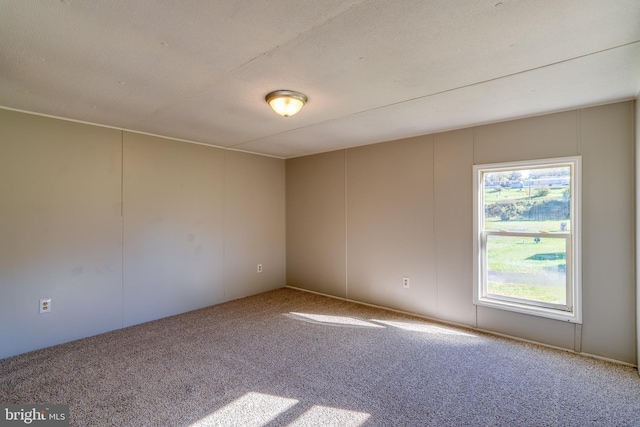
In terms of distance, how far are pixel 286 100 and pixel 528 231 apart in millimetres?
2784

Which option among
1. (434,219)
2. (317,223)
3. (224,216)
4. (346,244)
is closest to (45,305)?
(224,216)

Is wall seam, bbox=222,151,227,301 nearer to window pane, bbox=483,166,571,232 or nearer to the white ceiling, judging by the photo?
the white ceiling

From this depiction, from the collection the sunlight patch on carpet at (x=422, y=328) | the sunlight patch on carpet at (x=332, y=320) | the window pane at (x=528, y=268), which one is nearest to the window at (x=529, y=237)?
the window pane at (x=528, y=268)

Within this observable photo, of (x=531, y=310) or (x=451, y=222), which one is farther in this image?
(x=451, y=222)

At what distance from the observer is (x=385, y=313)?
12.9ft

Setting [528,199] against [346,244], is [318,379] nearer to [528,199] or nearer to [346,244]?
[346,244]

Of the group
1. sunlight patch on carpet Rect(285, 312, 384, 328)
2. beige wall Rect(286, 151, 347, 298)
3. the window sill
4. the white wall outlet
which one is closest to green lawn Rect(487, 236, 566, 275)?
the window sill

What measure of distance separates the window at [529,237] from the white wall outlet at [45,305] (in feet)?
14.5

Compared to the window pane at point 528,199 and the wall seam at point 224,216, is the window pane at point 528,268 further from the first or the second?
the wall seam at point 224,216

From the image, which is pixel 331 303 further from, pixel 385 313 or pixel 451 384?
pixel 451 384

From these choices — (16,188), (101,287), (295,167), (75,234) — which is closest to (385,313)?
(295,167)

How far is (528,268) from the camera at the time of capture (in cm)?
317

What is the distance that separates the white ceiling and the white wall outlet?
1.82m

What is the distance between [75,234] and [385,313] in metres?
3.65
